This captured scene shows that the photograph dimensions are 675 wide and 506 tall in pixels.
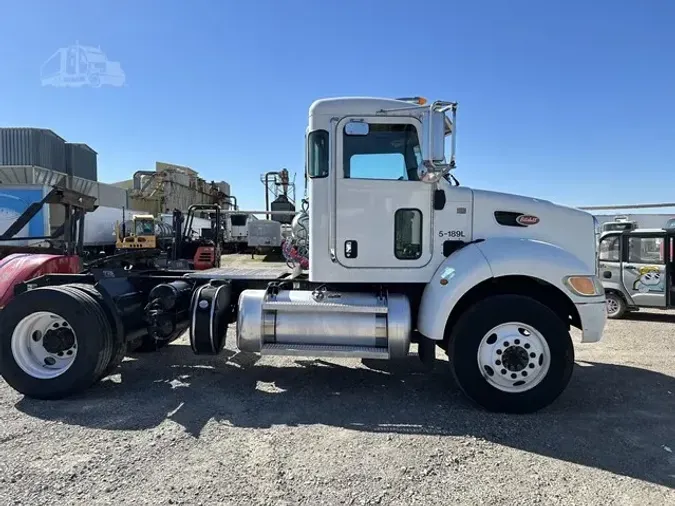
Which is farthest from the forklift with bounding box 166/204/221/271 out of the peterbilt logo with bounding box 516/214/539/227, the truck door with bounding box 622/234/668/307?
the truck door with bounding box 622/234/668/307

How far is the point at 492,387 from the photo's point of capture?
4344 mm

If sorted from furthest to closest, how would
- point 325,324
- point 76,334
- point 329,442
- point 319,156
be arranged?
point 319,156 < point 325,324 < point 76,334 < point 329,442

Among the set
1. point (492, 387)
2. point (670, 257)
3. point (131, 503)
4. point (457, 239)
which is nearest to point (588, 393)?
point (492, 387)

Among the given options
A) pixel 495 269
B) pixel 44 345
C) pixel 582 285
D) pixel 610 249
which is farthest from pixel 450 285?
pixel 610 249

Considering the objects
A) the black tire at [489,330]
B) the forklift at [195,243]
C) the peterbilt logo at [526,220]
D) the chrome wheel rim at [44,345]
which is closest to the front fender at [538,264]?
the black tire at [489,330]

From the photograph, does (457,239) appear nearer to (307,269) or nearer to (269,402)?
(307,269)

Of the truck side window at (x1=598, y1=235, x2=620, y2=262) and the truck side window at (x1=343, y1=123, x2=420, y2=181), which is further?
the truck side window at (x1=598, y1=235, x2=620, y2=262)

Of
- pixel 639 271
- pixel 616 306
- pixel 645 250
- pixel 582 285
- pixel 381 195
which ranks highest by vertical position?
pixel 381 195

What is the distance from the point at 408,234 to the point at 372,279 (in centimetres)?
62

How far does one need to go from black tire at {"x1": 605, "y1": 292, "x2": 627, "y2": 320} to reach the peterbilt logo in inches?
235

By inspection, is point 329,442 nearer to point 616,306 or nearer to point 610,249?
point 616,306

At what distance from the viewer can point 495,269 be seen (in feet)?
14.4

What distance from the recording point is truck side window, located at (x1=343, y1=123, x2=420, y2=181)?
15.7 ft

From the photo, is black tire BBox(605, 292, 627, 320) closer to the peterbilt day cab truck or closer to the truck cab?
the truck cab
